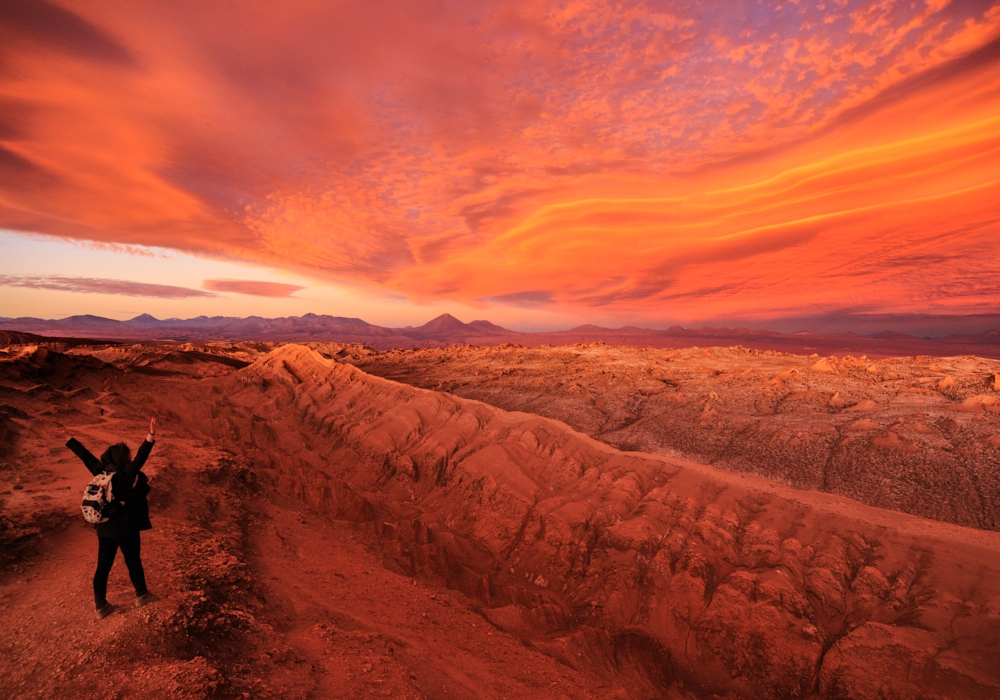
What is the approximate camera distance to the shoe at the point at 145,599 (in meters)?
5.08

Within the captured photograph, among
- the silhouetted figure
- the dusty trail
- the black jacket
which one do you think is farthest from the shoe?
the black jacket

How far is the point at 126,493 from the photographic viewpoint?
16.5ft

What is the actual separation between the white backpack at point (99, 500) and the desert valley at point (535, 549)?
4.01 ft

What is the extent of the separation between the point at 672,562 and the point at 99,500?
982 cm

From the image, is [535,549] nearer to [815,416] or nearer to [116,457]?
[116,457]

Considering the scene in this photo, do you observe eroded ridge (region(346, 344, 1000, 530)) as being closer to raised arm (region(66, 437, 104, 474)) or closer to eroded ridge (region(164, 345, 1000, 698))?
eroded ridge (region(164, 345, 1000, 698))

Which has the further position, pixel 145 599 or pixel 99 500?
pixel 145 599

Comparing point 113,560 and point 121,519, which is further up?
point 121,519

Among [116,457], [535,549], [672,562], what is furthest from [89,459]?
[672,562]

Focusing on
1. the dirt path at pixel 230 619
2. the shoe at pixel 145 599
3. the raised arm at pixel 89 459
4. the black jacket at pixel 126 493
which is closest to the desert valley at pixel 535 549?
the dirt path at pixel 230 619

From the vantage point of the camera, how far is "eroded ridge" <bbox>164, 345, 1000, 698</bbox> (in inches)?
257

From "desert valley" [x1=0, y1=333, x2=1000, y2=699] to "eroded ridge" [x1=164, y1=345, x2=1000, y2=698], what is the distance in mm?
44

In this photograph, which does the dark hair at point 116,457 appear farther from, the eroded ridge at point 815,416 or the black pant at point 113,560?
the eroded ridge at point 815,416

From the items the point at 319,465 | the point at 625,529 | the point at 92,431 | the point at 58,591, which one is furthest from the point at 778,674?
the point at 92,431
